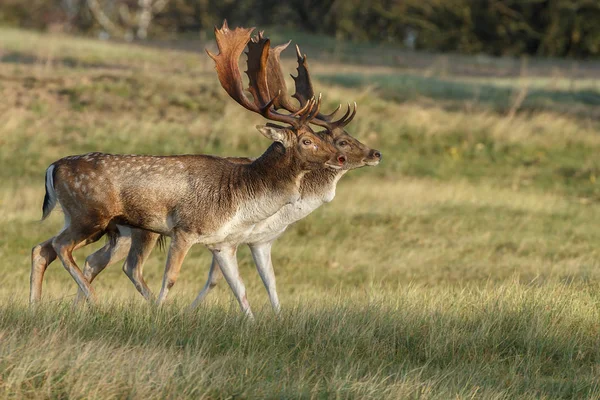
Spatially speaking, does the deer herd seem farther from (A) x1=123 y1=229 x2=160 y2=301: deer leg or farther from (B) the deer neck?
(A) x1=123 y1=229 x2=160 y2=301: deer leg

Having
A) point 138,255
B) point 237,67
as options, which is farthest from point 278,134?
point 138,255

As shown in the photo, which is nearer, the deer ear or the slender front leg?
the deer ear

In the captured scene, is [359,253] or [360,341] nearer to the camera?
[360,341]

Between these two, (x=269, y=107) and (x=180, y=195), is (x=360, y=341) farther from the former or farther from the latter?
(x=269, y=107)

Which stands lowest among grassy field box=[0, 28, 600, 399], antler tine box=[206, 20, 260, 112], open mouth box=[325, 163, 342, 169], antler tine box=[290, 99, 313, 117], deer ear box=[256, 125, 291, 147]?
grassy field box=[0, 28, 600, 399]

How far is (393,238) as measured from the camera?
1490 centimetres

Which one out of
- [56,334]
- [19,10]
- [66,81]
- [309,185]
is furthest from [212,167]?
[19,10]

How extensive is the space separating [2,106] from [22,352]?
1654 centimetres

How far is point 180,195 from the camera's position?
30.9 ft

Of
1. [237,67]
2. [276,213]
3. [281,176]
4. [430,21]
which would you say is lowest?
[430,21]

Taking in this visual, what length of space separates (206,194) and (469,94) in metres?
18.8

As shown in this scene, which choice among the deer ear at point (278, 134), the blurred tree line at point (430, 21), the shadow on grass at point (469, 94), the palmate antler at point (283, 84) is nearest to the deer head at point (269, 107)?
the deer ear at point (278, 134)

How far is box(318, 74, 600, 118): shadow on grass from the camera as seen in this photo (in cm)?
2573

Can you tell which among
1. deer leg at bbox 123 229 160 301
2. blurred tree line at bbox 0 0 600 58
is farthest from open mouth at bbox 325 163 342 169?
blurred tree line at bbox 0 0 600 58
